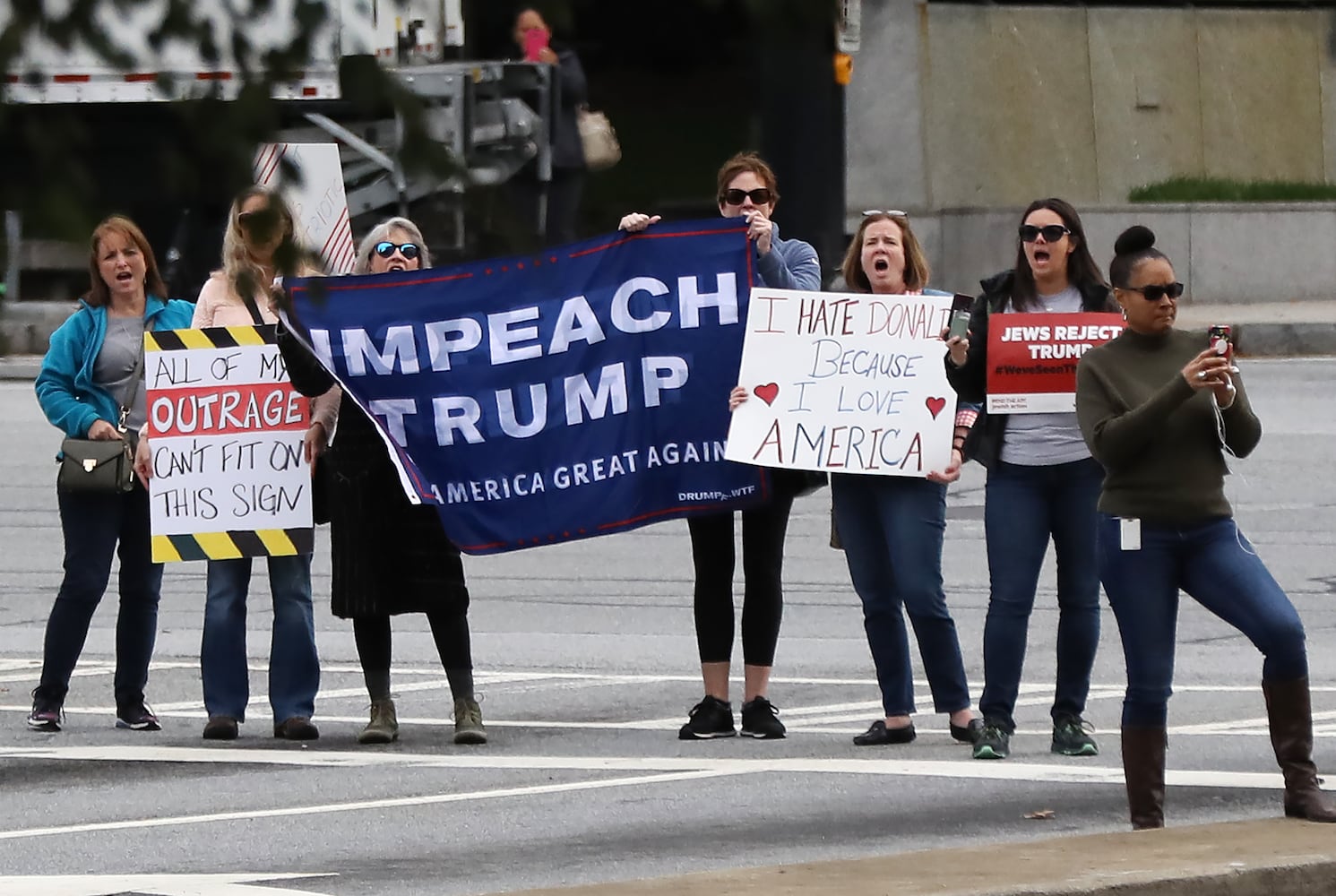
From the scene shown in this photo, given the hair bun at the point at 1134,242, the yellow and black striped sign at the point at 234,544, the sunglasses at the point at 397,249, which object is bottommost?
the yellow and black striped sign at the point at 234,544

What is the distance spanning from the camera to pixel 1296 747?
7.47 metres

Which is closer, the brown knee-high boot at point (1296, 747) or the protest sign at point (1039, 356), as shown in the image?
the brown knee-high boot at point (1296, 747)

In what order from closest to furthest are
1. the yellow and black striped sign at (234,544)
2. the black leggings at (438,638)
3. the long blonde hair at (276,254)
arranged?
the long blonde hair at (276,254) → the black leggings at (438,638) → the yellow and black striped sign at (234,544)

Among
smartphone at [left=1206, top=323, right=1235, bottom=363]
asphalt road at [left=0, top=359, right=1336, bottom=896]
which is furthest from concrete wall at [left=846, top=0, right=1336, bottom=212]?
smartphone at [left=1206, top=323, right=1235, bottom=363]

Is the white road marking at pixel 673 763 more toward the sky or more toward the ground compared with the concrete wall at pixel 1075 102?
more toward the ground

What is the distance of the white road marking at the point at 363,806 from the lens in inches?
323

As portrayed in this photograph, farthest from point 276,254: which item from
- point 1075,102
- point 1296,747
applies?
point 1075,102

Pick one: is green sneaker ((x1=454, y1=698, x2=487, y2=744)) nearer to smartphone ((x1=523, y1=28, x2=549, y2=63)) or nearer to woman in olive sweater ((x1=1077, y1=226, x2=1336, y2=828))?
woman in olive sweater ((x1=1077, y1=226, x2=1336, y2=828))

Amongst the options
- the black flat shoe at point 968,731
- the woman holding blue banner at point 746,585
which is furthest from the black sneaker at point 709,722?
the black flat shoe at point 968,731

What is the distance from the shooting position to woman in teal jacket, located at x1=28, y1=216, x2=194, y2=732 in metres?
10.2

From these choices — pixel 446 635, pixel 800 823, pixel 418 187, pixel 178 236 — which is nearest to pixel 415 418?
pixel 446 635

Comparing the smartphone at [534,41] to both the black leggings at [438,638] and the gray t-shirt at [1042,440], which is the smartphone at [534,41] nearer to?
the gray t-shirt at [1042,440]

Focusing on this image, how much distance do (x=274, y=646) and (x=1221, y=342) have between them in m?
4.01

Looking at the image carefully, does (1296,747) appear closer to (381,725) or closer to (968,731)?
(968,731)
